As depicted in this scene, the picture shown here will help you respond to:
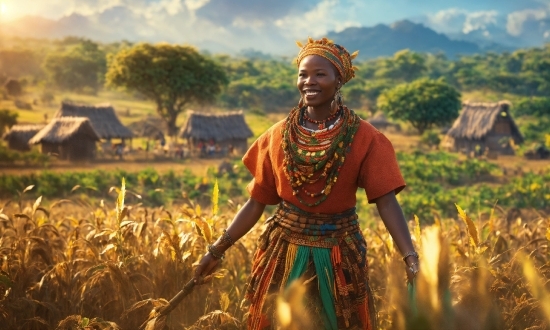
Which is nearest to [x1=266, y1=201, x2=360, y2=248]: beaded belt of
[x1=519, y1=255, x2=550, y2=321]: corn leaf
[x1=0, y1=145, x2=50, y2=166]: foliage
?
→ [x1=519, y1=255, x2=550, y2=321]: corn leaf

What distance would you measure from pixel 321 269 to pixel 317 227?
17 cm

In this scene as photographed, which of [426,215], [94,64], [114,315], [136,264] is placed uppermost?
[94,64]

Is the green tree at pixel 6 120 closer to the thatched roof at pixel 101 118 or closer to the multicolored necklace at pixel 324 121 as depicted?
the thatched roof at pixel 101 118

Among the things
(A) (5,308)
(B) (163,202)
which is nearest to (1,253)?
(A) (5,308)

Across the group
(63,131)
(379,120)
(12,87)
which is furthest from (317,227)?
(12,87)

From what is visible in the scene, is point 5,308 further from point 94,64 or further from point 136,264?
point 94,64

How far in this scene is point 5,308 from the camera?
312 cm

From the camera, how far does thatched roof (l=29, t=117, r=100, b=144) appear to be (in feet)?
65.2

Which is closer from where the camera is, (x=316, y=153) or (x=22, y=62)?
(x=316, y=153)

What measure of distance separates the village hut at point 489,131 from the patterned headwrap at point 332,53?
23379 mm

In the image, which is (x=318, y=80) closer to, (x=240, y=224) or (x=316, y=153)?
(x=316, y=153)

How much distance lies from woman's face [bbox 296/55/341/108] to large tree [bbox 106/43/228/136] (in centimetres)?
2707

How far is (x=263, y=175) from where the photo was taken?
257 centimetres

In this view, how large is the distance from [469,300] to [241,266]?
3731 millimetres
